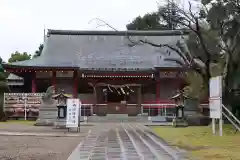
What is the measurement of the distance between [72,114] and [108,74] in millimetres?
15374

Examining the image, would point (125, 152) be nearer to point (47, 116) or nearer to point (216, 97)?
point (216, 97)

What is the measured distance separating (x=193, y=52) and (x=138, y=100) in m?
12.5

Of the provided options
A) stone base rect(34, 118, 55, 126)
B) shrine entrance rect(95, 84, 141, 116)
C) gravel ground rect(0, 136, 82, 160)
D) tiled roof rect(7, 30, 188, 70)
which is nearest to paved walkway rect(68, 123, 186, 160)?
gravel ground rect(0, 136, 82, 160)

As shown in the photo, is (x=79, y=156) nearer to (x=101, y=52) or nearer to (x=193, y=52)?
(x=193, y=52)

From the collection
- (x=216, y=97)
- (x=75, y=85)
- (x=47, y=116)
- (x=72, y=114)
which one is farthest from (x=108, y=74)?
(x=216, y=97)

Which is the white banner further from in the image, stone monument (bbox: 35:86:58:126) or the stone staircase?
the stone staircase

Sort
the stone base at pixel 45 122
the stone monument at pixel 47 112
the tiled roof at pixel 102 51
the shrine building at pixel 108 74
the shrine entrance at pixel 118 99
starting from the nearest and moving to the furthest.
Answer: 1. the stone base at pixel 45 122
2. the stone monument at pixel 47 112
3. the shrine building at pixel 108 74
4. the shrine entrance at pixel 118 99
5. the tiled roof at pixel 102 51

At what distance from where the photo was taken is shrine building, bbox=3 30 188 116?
33500 mm

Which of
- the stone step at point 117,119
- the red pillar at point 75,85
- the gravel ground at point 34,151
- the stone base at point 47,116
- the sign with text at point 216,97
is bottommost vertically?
Result: the stone step at point 117,119

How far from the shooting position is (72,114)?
18500mm

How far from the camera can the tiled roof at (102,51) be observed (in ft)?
113

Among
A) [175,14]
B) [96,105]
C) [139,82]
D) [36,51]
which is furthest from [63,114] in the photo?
[36,51]

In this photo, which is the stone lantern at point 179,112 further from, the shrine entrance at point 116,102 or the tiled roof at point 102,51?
the shrine entrance at point 116,102

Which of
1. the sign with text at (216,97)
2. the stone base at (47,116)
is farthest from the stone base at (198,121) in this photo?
the stone base at (47,116)
